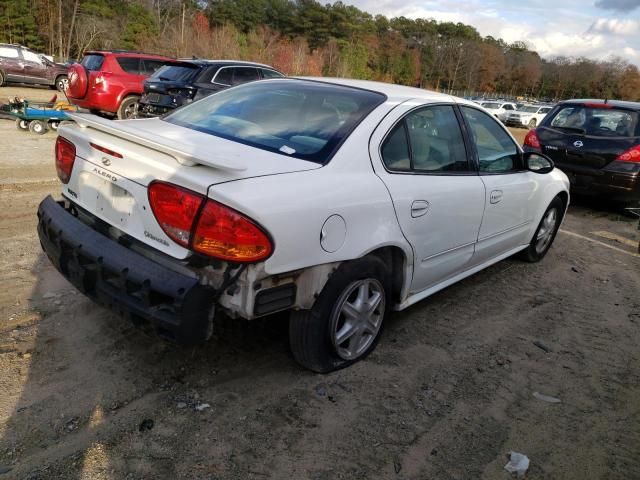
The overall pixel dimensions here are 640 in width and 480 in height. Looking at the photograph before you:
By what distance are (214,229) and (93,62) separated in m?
11.4

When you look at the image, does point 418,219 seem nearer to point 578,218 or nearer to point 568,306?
point 568,306

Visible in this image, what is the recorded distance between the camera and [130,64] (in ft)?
38.9

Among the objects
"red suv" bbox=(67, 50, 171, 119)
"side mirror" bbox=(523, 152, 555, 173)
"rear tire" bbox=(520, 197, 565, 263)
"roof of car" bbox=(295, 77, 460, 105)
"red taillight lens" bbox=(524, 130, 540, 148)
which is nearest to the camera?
"roof of car" bbox=(295, 77, 460, 105)

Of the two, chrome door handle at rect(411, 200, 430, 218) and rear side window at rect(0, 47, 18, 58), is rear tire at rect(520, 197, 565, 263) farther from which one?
rear side window at rect(0, 47, 18, 58)

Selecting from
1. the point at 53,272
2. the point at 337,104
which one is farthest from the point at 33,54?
the point at 337,104

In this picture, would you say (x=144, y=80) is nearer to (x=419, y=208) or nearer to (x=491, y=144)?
(x=491, y=144)

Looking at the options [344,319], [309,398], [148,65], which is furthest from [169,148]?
[148,65]

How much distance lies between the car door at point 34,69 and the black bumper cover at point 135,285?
19.8m

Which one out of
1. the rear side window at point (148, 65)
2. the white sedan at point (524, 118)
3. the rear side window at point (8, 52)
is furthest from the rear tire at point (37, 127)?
the white sedan at point (524, 118)

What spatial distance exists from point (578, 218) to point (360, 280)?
5996 mm

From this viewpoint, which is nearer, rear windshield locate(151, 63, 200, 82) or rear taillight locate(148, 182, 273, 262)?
rear taillight locate(148, 182, 273, 262)

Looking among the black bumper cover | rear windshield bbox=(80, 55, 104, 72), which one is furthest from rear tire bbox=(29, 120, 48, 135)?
the black bumper cover

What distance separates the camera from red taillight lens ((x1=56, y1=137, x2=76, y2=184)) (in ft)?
9.73

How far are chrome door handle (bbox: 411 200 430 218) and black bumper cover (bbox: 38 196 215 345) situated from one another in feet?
4.32
